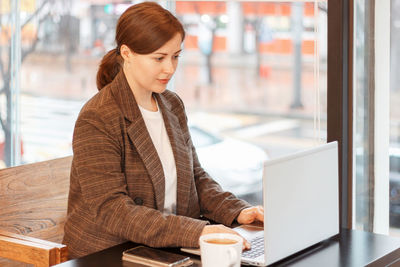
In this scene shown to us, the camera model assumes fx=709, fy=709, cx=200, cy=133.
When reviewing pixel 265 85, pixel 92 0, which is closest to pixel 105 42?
pixel 92 0

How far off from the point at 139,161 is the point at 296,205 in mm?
542

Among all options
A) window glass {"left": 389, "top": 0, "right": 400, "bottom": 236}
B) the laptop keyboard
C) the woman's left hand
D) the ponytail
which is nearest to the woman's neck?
the ponytail

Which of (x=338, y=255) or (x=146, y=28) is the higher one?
(x=146, y=28)

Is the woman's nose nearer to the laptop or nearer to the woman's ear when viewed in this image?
the woman's ear

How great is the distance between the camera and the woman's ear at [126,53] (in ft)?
6.97

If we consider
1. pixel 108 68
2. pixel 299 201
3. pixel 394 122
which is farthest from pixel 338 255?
pixel 394 122

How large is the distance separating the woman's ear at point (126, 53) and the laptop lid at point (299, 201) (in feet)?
2.13

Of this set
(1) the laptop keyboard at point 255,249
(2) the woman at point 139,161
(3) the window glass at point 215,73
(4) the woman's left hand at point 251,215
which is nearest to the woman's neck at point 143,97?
(2) the woman at point 139,161

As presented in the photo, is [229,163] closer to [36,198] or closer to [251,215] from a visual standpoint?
[36,198]

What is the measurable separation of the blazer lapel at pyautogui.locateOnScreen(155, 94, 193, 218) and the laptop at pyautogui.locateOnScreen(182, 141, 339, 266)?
308 millimetres

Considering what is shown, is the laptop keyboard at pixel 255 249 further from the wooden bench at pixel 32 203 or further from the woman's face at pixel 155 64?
the wooden bench at pixel 32 203

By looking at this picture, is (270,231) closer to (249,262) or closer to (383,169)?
(249,262)

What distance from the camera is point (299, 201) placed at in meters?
1.78

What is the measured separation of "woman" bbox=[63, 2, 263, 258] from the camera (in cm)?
194
